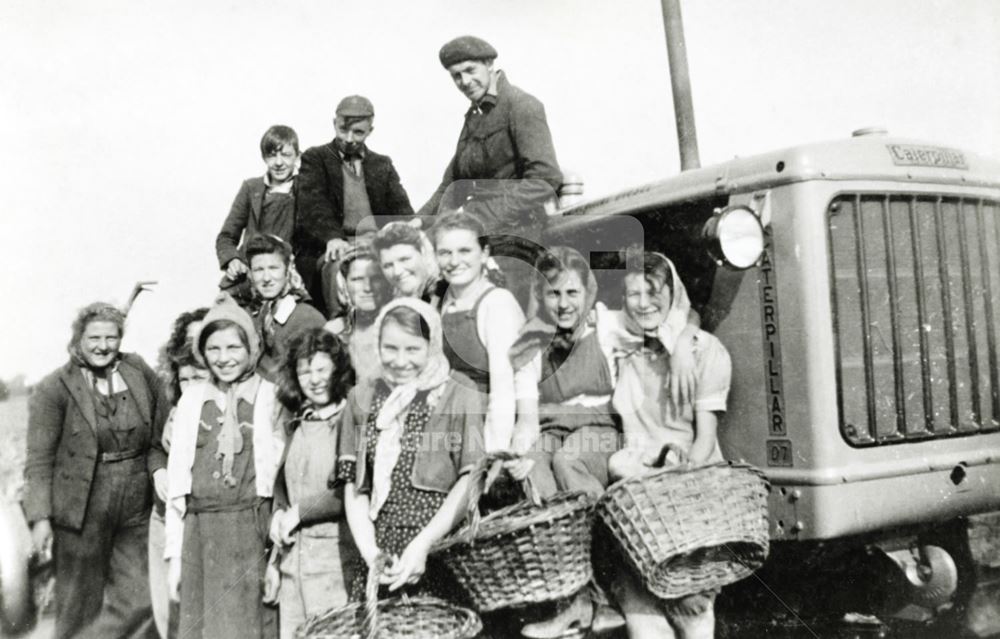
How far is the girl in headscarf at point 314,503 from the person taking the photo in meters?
3.57

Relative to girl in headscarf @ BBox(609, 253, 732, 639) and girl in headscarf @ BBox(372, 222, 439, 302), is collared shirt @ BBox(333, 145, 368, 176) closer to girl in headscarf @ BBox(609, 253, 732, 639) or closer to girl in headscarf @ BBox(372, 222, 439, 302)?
girl in headscarf @ BBox(372, 222, 439, 302)

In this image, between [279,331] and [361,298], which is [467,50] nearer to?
[361,298]

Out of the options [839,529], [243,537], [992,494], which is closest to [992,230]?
[992,494]

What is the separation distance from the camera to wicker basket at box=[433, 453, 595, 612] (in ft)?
9.70

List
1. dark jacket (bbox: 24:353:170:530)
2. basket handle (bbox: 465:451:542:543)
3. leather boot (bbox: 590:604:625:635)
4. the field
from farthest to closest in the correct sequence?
1. the field
2. dark jacket (bbox: 24:353:170:530)
3. leather boot (bbox: 590:604:625:635)
4. basket handle (bbox: 465:451:542:543)

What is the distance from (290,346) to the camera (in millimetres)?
3848

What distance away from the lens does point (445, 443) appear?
3283 mm

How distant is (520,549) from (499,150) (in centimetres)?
239

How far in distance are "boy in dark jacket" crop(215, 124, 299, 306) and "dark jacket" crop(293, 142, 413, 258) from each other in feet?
0.44

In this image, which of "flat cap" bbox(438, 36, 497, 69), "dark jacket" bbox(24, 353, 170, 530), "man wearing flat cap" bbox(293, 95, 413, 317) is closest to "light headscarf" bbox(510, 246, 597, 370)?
"flat cap" bbox(438, 36, 497, 69)

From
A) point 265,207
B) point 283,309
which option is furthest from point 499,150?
point 265,207

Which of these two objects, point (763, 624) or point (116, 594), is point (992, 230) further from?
point (116, 594)

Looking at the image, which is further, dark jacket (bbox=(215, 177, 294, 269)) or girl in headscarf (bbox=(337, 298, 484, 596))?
dark jacket (bbox=(215, 177, 294, 269))

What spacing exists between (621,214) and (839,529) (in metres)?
1.77
